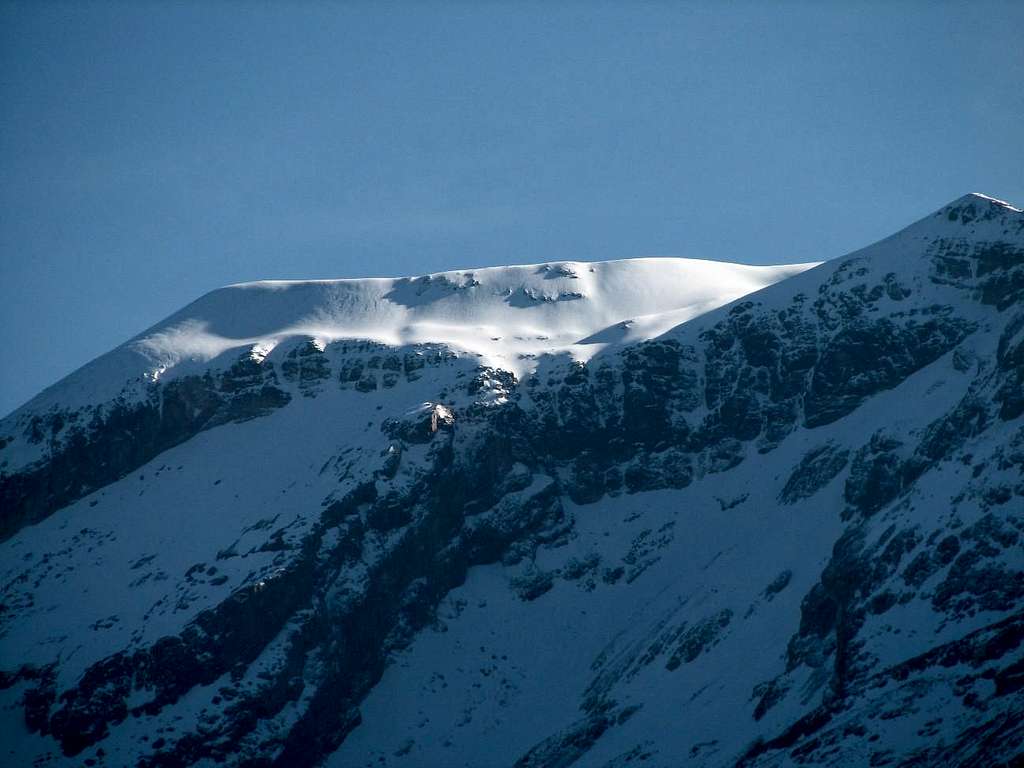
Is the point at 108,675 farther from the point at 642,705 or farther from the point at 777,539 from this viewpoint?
the point at 777,539

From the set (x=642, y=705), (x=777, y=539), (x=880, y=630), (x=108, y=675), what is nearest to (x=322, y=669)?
(x=108, y=675)

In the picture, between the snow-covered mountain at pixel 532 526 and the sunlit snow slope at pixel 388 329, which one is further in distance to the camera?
the sunlit snow slope at pixel 388 329

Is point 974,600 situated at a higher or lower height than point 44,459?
lower

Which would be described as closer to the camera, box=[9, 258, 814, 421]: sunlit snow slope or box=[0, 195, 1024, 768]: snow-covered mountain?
box=[0, 195, 1024, 768]: snow-covered mountain

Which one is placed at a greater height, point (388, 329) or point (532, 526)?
point (388, 329)

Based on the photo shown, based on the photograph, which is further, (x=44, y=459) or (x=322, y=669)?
(x=44, y=459)

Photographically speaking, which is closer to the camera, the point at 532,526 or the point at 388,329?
the point at 532,526

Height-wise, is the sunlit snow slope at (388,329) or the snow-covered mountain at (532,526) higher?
the sunlit snow slope at (388,329)

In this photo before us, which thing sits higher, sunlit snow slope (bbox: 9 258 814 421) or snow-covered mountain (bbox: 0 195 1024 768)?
sunlit snow slope (bbox: 9 258 814 421)
